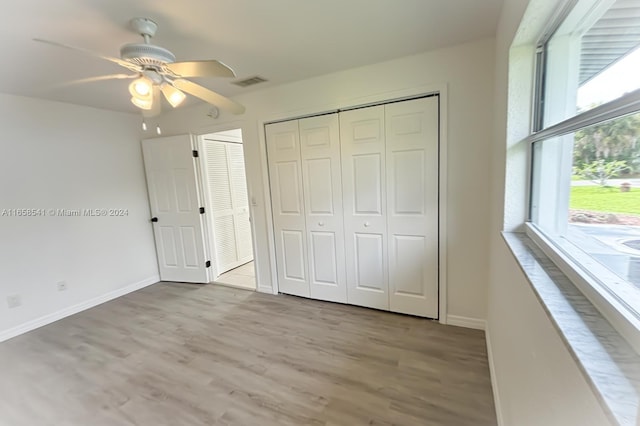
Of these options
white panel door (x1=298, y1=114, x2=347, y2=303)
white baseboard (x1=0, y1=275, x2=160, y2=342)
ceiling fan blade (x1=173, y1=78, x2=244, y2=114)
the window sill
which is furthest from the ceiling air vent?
white baseboard (x1=0, y1=275, x2=160, y2=342)

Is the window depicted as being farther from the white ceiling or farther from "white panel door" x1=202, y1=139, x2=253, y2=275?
"white panel door" x1=202, y1=139, x2=253, y2=275

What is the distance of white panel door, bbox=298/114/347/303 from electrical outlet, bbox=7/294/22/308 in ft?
9.79

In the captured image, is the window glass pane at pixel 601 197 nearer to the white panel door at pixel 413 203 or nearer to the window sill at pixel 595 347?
the window sill at pixel 595 347

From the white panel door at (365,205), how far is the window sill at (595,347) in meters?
1.89

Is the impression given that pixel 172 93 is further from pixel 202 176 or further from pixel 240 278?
pixel 240 278

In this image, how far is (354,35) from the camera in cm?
204

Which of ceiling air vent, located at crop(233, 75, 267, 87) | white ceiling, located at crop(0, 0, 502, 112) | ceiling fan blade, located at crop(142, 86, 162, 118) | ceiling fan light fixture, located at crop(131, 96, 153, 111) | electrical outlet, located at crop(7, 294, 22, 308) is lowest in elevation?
electrical outlet, located at crop(7, 294, 22, 308)

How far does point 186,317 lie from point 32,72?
2.54 metres

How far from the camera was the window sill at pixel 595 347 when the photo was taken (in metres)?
0.42

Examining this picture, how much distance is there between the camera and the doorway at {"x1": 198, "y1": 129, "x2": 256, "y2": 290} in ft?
13.0

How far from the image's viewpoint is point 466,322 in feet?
8.23

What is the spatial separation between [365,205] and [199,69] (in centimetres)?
181

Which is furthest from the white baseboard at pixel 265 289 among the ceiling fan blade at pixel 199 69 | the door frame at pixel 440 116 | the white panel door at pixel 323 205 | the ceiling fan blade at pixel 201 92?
the ceiling fan blade at pixel 199 69

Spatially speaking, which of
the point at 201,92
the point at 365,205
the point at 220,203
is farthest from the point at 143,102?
the point at 220,203
